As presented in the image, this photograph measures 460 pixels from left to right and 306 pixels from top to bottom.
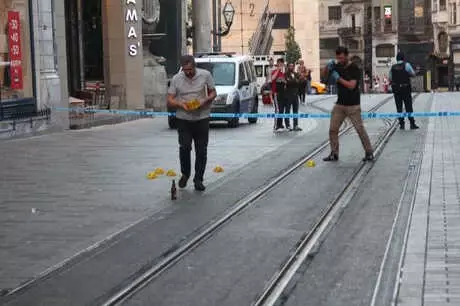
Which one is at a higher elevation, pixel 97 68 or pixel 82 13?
pixel 82 13

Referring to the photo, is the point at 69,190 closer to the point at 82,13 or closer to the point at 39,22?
the point at 39,22

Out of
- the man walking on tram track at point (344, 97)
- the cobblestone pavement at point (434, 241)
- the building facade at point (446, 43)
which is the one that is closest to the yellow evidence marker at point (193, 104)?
the cobblestone pavement at point (434, 241)

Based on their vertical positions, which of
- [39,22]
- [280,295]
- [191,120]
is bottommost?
[280,295]

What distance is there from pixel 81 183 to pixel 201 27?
85.1 feet

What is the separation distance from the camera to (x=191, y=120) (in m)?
11.9

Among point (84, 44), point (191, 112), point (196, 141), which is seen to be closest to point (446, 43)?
point (84, 44)

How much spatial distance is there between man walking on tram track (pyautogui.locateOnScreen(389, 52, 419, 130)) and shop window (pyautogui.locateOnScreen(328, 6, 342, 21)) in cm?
6385

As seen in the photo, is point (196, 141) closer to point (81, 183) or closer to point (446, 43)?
point (81, 183)

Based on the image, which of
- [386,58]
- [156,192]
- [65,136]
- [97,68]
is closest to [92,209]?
[156,192]

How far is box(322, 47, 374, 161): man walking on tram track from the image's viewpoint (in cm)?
1453

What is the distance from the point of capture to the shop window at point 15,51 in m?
20.6

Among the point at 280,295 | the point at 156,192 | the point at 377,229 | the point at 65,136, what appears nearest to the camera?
the point at 280,295

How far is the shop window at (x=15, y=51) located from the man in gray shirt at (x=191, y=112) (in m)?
9.38

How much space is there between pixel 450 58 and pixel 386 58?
8.95m
